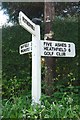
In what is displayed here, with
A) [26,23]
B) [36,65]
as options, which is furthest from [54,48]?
[26,23]

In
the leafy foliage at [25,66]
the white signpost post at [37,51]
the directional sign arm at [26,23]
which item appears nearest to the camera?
the directional sign arm at [26,23]

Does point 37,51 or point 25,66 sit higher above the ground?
point 37,51

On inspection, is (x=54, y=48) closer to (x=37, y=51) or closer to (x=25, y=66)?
(x=37, y=51)

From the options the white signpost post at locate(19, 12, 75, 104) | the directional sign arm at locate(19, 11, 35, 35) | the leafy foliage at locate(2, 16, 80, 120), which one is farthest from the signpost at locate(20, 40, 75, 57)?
the leafy foliage at locate(2, 16, 80, 120)

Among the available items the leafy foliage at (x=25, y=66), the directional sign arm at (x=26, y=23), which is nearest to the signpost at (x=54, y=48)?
the directional sign arm at (x=26, y=23)

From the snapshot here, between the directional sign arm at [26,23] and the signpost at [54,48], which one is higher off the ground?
the directional sign arm at [26,23]

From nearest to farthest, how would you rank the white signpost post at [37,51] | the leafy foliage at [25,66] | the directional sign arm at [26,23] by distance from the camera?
the directional sign arm at [26,23]
the white signpost post at [37,51]
the leafy foliage at [25,66]

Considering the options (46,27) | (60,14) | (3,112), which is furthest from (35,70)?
(60,14)

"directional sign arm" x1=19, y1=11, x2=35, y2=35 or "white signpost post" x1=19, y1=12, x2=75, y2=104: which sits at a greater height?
"directional sign arm" x1=19, y1=11, x2=35, y2=35

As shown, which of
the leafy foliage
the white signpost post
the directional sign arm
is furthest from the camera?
the leafy foliage

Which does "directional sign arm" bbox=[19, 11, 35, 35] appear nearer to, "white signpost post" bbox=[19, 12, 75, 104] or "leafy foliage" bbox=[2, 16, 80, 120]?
"white signpost post" bbox=[19, 12, 75, 104]

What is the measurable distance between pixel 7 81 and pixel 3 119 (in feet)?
10.5

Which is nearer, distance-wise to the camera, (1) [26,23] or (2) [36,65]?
(1) [26,23]

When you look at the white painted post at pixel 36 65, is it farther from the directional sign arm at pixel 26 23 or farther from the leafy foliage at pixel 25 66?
the leafy foliage at pixel 25 66
